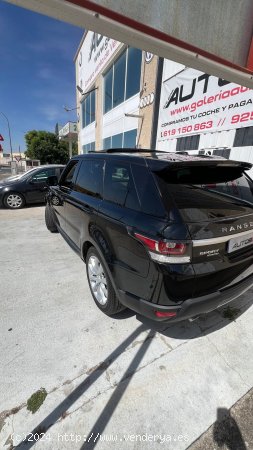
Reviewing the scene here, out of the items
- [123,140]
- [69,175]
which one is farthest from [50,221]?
[123,140]

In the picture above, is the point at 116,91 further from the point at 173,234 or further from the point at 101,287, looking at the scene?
the point at 173,234

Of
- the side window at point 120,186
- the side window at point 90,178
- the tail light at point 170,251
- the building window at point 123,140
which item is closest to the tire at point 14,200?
the side window at point 90,178

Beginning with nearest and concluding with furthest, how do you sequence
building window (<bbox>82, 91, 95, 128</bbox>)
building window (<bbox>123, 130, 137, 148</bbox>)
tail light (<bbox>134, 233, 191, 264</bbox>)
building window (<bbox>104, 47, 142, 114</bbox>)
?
tail light (<bbox>134, 233, 191, 264</bbox>) → building window (<bbox>104, 47, 142, 114</bbox>) → building window (<bbox>123, 130, 137, 148</bbox>) → building window (<bbox>82, 91, 95, 128</bbox>)

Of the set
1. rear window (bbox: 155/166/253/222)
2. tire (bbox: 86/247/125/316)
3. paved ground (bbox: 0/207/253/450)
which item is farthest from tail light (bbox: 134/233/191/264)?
paved ground (bbox: 0/207/253/450)

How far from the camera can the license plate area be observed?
1.88m

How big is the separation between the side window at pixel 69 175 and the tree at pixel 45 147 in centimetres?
4632

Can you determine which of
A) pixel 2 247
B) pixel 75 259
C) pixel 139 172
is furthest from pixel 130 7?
pixel 2 247

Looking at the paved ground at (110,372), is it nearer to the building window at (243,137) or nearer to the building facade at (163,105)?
the building window at (243,137)

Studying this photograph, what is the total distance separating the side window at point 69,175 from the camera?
3654mm

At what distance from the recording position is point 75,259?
4.03 meters

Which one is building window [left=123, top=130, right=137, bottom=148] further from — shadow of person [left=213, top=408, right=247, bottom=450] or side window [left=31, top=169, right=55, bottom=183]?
shadow of person [left=213, top=408, right=247, bottom=450]

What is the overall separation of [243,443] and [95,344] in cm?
134

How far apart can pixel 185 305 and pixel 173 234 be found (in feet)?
1.94

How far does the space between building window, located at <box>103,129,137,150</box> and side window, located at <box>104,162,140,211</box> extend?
29.5 feet
